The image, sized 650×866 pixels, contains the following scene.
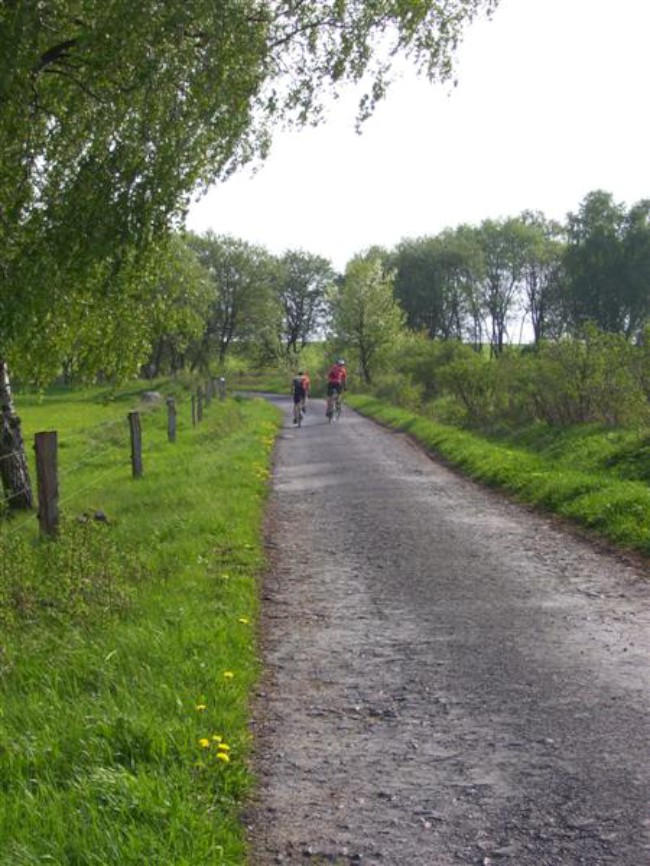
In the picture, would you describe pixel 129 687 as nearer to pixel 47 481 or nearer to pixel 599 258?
pixel 47 481

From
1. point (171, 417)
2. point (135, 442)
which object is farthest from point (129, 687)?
point (171, 417)

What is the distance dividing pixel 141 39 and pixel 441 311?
275ft

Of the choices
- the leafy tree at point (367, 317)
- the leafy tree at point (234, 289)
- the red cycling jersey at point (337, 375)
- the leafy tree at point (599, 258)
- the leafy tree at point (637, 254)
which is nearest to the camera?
the red cycling jersey at point (337, 375)

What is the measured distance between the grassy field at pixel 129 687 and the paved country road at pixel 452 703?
0.84 ft

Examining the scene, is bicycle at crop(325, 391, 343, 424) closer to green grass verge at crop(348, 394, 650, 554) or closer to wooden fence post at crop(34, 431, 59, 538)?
green grass verge at crop(348, 394, 650, 554)

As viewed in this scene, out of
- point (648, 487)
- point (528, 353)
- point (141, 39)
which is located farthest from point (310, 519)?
point (528, 353)

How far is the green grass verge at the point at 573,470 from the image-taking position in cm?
988

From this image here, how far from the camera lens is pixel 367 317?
5344cm

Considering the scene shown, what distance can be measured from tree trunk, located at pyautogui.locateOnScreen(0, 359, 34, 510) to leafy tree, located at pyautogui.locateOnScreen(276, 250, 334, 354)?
9089cm

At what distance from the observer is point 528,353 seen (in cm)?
2214

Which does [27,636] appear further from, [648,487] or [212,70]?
[648,487]

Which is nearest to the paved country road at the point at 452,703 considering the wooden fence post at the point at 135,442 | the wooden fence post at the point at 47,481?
the wooden fence post at the point at 47,481

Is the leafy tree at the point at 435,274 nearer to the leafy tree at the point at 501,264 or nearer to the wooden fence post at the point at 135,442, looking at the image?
the leafy tree at the point at 501,264

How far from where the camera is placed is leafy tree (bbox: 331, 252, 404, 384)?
53.3m
